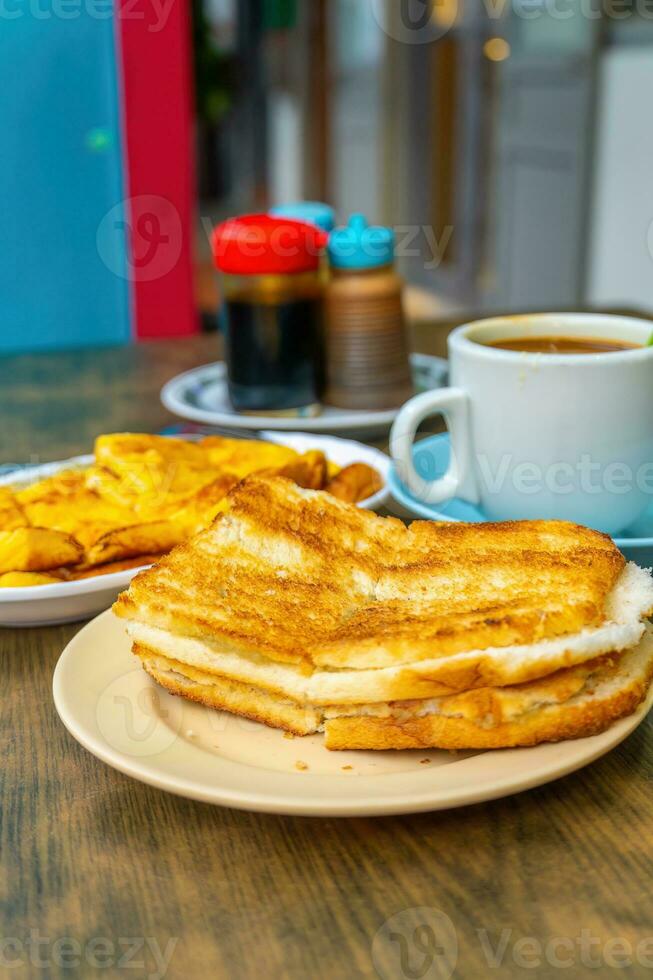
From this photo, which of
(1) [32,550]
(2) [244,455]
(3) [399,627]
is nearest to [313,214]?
(2) [244,455]

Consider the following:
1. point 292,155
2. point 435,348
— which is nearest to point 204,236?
point 292,155

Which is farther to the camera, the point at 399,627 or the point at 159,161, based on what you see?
the point at 159,161

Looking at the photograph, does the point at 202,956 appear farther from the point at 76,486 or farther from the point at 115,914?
the point at 76,486

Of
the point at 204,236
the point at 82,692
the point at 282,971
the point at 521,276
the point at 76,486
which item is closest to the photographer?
the point at 282,971

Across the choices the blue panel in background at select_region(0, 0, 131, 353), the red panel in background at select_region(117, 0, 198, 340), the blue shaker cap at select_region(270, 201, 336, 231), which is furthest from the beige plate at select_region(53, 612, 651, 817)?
the red panel in background at select_region(117, 0, 198, 340)

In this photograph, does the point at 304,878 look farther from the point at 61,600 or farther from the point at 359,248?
the point at 359,248

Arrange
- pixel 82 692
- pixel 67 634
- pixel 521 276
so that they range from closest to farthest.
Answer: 1. pixel 82 692
2. pixel 67 634
3. pixel 521 276

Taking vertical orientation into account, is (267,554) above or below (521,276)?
above
